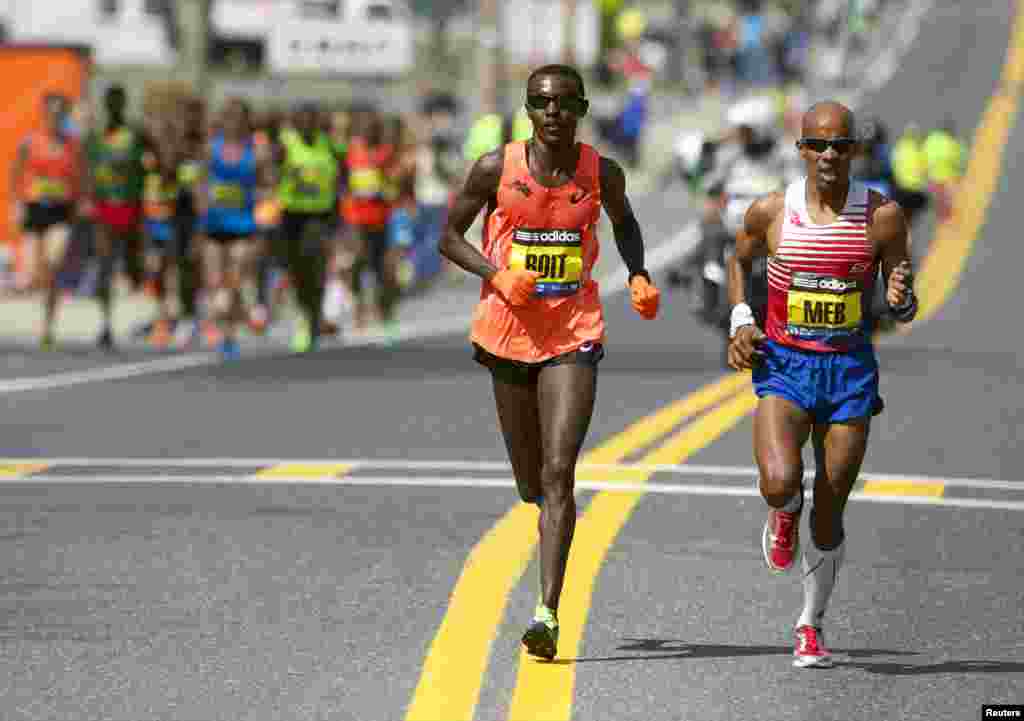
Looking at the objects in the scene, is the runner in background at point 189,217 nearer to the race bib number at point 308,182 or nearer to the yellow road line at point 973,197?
the race bib number at point 308,182

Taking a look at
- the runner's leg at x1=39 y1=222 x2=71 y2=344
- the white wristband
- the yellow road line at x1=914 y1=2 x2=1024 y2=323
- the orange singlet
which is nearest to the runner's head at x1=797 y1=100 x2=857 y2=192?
the white wristband

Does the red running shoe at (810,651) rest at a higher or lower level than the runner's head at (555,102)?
lower

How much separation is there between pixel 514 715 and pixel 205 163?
48.4 ft

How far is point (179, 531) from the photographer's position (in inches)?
445

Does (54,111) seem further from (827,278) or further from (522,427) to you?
(827,278)

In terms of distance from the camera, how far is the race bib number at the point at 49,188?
23062 millimetres

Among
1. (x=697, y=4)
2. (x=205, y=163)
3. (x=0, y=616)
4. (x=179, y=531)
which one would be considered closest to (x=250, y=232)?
(x=205, y=163)

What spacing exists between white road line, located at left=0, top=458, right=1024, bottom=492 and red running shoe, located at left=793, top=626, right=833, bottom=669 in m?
4.97

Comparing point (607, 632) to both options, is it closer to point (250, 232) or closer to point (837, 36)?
point (250, 232)

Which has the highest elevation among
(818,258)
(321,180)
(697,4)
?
(818,258)

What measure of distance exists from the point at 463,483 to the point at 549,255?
13.9ft

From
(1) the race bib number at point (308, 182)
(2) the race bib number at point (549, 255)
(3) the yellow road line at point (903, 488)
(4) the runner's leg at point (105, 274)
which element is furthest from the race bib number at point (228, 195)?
→ (2) the race bib number at point (549, 255)

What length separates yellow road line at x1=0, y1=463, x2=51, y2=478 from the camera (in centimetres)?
1348

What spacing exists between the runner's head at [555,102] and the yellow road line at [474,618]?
61.7 inches
